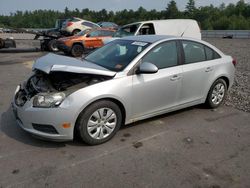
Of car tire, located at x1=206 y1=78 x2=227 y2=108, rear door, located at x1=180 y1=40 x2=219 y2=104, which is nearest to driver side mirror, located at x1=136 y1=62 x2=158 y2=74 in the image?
rear door, located at x1=180 y1=40 x2=219 y2=104

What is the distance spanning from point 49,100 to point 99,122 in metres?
0.75

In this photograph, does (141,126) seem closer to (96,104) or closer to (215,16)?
(96,104)

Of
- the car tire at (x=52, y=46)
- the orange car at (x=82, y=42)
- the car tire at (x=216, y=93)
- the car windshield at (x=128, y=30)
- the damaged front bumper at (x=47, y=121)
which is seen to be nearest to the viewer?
the damaged front bumper at (x=47, y=121)

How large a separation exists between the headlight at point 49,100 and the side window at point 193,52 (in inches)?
88.7

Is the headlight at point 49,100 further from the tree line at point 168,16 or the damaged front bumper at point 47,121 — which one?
the tree line at point 168,16

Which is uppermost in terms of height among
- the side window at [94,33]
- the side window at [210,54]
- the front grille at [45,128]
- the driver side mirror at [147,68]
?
the side window at [94,33]

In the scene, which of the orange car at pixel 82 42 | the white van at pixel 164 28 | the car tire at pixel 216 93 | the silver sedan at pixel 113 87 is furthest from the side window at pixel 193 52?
the orange car at pixel 82 42

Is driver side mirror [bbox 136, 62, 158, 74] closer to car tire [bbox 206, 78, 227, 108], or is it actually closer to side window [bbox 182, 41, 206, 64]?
side window [bbox 182, 41, 206, 64]

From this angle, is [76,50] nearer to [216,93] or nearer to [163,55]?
[216,93]

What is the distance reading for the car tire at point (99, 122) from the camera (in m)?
3.22

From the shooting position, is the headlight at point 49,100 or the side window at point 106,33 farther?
the side window at point 106,33

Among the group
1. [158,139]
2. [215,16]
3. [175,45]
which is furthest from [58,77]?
[215,16]

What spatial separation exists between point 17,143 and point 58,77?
112cm

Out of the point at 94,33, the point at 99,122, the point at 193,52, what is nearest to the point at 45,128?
the point at 99,122
